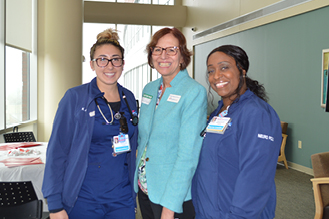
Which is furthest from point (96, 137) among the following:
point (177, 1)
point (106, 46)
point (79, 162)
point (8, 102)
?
point (177, 1)

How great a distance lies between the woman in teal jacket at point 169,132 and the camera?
4.74 feet

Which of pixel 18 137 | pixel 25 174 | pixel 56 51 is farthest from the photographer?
pixel 56 51

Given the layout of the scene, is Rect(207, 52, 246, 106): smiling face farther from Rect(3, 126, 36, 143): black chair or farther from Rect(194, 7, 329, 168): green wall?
Rect(194, 7, 329, 168): green wall

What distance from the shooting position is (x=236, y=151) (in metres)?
1.32

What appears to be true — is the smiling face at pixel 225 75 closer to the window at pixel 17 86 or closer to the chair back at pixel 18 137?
the chair back at pixel 18 137

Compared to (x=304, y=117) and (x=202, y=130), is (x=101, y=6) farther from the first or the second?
(x=202, y=130)

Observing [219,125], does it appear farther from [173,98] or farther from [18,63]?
[18,63]

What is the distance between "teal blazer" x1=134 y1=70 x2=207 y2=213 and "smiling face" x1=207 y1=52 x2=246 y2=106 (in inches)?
4.0

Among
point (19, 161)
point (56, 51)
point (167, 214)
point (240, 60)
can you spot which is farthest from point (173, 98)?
point (56, 51)

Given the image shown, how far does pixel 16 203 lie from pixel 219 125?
1.59 meters

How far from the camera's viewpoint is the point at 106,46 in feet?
5.80

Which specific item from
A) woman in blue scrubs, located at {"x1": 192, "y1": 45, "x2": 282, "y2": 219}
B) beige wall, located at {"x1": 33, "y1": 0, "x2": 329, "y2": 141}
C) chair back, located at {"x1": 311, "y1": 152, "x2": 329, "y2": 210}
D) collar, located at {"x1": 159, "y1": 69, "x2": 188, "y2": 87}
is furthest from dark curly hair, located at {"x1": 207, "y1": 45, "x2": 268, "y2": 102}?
beige wall, located at {"x1": 33, "y1": 0, "x2": 329, "y2": 141}

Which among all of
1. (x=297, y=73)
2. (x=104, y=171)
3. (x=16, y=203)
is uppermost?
(x=297, y=73)

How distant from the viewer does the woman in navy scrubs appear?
158cm
